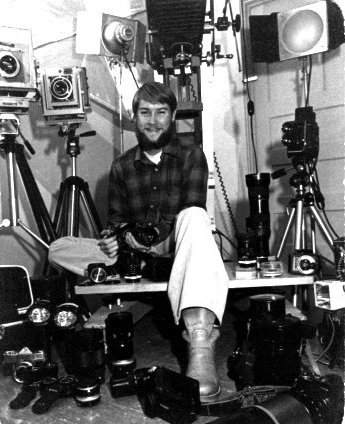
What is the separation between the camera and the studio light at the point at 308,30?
2197 mm

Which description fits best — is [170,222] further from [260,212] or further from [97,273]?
[260,212]

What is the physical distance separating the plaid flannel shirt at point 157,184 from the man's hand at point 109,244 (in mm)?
227

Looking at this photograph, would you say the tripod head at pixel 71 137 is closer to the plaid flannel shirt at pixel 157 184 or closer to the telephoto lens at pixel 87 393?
the plaid flannel shirt at pixel 157 184

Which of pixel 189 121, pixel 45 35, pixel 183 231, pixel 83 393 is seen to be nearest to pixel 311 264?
pixel 183 231

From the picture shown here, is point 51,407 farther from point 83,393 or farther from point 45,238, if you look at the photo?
point 45,238

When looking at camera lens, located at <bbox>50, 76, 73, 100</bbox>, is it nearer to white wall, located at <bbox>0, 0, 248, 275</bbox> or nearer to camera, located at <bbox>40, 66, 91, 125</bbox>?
camera, located at <bbox>40, 66, 91, 125</bbox>

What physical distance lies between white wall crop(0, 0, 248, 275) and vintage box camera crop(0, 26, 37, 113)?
1.41 feet

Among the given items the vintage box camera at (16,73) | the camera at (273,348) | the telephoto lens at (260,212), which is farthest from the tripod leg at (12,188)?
the camera at (273,348)

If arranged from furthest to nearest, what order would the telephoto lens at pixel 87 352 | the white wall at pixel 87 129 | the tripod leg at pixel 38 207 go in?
the white wall at pixel 87 129, the tripod leg at pixel 38 207, the telephoto lens at pixel 87 352

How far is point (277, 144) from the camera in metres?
2.96

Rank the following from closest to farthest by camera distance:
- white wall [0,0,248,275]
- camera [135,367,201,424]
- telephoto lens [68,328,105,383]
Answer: camera [135,367,201,424] → telephoto lens [68,328,105,383] → white wall [0,0,248,275]

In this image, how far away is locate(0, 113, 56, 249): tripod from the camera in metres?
1.91

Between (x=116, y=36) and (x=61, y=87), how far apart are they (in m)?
0.60

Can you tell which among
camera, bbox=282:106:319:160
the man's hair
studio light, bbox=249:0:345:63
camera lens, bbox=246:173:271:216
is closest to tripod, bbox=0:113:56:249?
the man's hair
